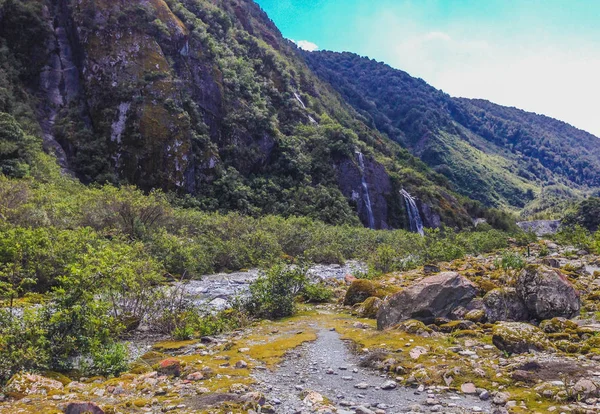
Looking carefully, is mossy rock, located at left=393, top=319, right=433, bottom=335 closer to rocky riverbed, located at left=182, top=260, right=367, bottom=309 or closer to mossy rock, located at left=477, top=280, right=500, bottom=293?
mossy rock, located at left=477, top=280, right=500, bottom=293

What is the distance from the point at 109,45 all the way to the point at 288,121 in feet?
122

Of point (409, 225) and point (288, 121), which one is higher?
point (288, 121)

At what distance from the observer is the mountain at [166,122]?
2112 inches

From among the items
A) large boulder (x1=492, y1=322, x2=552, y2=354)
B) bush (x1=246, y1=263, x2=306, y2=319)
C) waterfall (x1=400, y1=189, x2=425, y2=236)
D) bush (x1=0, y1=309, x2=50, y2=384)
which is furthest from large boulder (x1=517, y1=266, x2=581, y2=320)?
waterfall (x1=400, y1=189, x2=425, y2=236)

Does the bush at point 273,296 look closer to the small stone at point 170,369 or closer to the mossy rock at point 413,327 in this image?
the mossy rock at point 413,327

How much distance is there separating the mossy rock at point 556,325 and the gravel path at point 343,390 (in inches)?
218

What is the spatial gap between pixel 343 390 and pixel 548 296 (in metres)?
8.42

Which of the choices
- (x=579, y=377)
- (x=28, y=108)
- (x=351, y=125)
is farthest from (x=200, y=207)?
(x=351, y=125)

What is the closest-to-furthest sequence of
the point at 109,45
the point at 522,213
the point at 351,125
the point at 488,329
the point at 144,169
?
the point at 488,329 < the point at 144,169 < the point at 109,45 < the point at 351,125 < the point at 522,213

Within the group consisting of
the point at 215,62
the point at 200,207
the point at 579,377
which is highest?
the point at 215,62

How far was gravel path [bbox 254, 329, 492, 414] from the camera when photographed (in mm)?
7582

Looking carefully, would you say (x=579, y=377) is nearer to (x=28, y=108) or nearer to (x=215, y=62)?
(x=28, y=108)

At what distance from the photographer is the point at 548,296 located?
13.1 metres

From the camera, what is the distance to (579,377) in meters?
8.04
